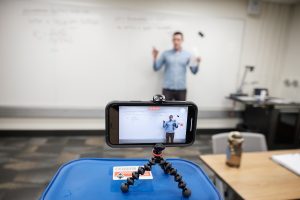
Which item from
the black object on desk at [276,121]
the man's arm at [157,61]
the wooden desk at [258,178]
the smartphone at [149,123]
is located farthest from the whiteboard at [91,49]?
the smartphone at [149,123]

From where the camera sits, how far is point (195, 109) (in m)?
0.77

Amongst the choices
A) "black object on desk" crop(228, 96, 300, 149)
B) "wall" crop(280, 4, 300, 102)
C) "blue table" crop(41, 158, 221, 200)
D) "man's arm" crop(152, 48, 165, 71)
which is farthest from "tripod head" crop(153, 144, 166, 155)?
"wall" crop(280, 4, 300, 102)

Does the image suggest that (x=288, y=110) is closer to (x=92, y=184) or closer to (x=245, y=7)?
(x=245, y=7)

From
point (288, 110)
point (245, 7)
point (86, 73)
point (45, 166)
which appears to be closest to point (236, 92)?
point (288, 110)

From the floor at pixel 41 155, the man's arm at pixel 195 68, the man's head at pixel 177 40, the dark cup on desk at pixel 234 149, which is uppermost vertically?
the man's head at pixel 177 40

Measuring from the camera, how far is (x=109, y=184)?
779 millimetres

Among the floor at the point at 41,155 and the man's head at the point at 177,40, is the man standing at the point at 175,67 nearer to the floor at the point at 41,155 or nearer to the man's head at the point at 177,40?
the man's head at the point at 177,40

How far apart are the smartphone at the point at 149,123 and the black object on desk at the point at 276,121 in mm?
2929

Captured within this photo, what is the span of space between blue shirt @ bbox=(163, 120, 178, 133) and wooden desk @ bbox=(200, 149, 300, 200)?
1.66 feet

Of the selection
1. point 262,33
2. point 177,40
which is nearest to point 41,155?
point 177,40

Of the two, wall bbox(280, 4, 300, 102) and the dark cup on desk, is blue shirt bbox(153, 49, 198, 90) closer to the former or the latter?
wall bbox(280, 4, 300, 102)

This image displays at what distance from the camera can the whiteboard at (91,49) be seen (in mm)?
3188

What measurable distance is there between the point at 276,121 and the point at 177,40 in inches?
72.7

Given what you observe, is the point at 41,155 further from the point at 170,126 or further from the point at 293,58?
the point at 293,58
